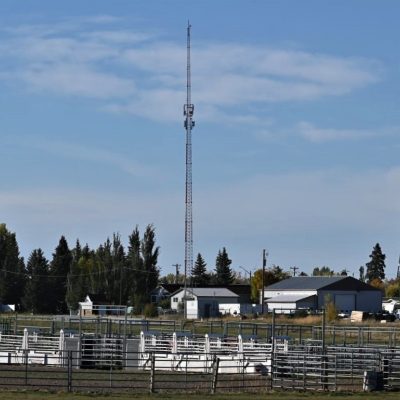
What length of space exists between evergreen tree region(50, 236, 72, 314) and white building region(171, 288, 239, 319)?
40.8 feet

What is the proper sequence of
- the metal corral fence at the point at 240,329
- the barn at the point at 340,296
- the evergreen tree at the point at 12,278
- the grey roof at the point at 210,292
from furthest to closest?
the evergreen tree at the point at 12,278 < the grey roof at the point at 210,292 < the barn at the point at 340,296 < the metal corral fence at the point at 240,329

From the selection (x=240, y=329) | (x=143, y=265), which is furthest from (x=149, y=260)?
(x=240, y=329)

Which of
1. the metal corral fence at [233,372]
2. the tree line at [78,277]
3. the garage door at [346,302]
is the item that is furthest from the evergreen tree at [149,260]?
the metal corral fence at [233,372]

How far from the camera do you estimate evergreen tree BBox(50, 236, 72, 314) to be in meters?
129

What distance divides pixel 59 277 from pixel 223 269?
4311 cm

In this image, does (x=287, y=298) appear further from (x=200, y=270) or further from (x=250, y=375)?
(x=250, y=375)

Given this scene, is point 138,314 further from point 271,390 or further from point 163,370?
point 271,390

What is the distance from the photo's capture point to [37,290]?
416 ft

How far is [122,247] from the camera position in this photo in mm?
132500

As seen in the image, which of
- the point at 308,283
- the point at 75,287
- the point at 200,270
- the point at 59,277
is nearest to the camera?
Result: the point at 308,283

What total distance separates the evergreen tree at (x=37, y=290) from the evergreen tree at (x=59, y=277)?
0.93 m

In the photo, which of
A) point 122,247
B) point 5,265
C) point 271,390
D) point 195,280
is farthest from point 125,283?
point 271,390

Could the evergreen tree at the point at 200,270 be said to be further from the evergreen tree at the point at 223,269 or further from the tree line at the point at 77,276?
the tree line at the point at 77,276

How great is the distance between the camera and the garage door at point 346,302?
117m
